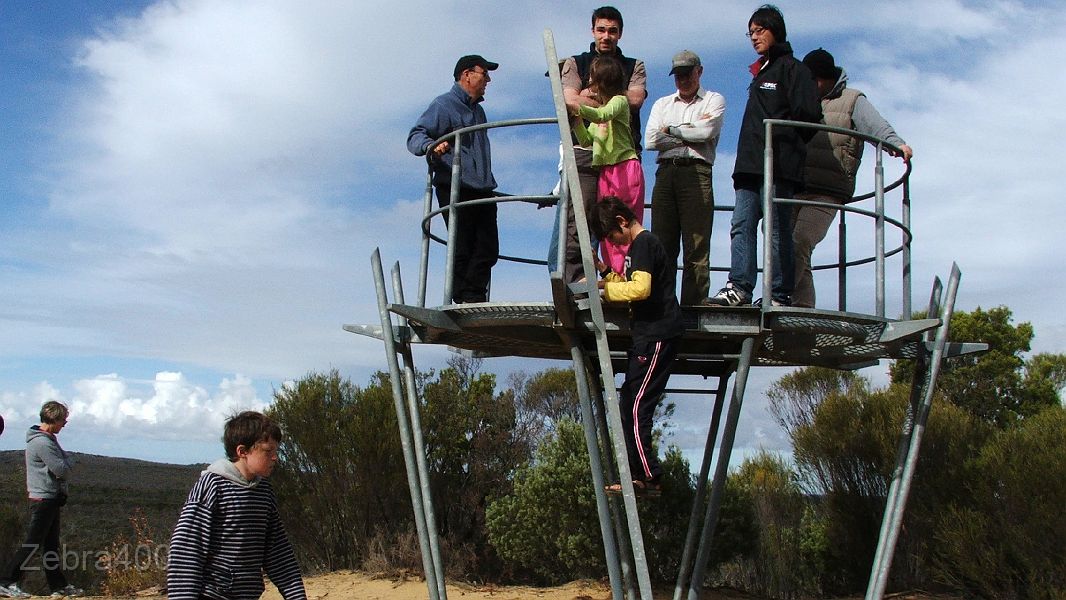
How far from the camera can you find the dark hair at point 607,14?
6961mm

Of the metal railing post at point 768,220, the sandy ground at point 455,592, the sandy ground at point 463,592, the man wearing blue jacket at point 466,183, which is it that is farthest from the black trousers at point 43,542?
the metal railing post at point 768,220

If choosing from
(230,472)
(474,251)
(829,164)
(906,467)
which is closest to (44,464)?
(474,251)

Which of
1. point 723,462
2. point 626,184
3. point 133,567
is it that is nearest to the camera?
point 626,184

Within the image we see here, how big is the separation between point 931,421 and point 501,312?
893 cm

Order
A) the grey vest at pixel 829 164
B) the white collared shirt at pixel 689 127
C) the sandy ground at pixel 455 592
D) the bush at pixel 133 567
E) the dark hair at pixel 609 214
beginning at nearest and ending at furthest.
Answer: the dark hair at pixel 609 214
the white collared shirt at pixel 689 127
the grey vest at pixel 829 164
the sandy ground at pixel 455 592
the bush at pixel 133 567

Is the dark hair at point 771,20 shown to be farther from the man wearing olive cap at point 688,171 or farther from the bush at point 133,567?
the bush at point 133,567

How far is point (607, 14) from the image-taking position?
6.96 m

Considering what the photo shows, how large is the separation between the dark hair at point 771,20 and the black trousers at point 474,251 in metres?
2.14

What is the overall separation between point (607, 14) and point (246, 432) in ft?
12.5

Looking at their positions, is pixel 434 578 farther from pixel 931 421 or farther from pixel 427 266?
pixel 931 421

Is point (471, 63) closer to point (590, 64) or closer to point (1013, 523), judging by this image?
point (590, 64)

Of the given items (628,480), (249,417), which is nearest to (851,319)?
(628,480)

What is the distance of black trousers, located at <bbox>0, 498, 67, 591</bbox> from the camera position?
10430 mm

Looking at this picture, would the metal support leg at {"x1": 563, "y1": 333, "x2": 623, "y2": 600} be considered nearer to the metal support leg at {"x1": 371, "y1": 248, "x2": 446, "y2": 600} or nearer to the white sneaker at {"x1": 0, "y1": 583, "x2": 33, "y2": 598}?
the metal support leg at {"x1": 371, "y1": 248, "x2": 446, "y2": 600}
